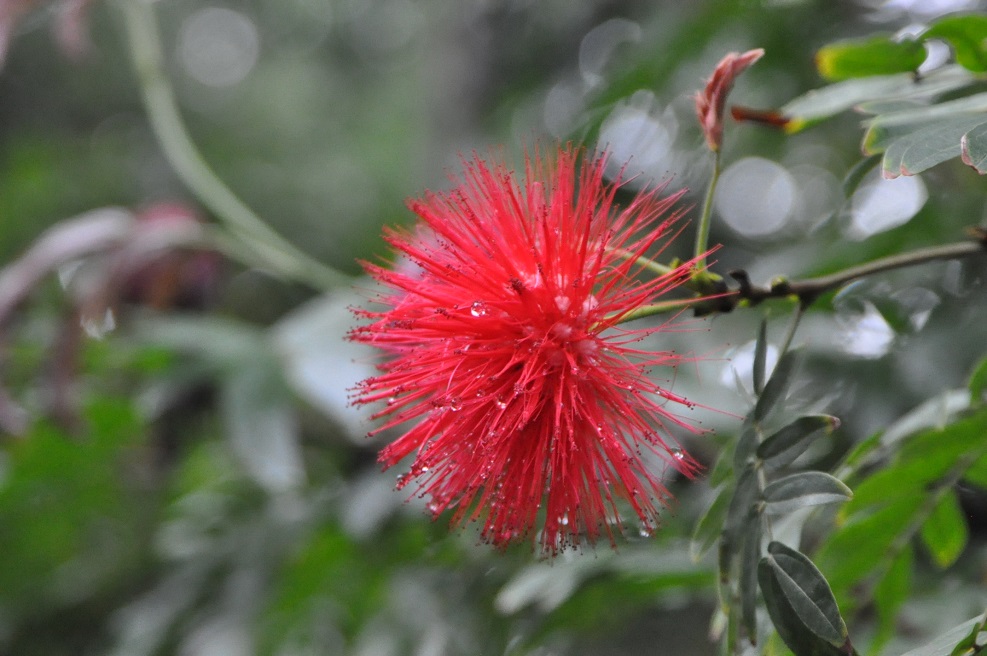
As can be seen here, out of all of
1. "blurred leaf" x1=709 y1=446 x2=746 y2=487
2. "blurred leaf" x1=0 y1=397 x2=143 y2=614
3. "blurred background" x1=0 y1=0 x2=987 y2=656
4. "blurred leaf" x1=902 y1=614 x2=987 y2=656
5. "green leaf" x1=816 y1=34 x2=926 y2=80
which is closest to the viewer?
"blurred leaf" x1=902 y1=614 x2=987 y2=656

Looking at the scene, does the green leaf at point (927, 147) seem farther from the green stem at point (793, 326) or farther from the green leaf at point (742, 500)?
the green leaf at point (742, 500)

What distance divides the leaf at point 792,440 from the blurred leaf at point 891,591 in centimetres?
43

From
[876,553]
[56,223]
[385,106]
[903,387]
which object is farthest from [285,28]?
[876,553]

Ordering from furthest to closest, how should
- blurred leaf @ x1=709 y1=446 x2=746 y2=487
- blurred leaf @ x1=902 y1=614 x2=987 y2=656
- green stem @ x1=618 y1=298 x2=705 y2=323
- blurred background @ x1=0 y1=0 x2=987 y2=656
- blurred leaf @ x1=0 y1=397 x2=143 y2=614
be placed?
blurred leaf @ x1=0 y1=397 x2=143 y2=614 < blurred background @ x1=0 y1=0 x2=987 y2=656 < blurred leaf @ x1=709 y1=446 x2=746 y2=487 < green stem @ x1=618 y1=298 x2=705 y2=323 < blurred leaf @ x1=902 y1=614 x2=987 y2=656

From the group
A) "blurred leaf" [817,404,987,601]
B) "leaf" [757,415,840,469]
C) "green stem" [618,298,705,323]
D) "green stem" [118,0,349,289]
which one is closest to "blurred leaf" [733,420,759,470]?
"leaf" [757,415,840,469]

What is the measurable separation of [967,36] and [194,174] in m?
1.99

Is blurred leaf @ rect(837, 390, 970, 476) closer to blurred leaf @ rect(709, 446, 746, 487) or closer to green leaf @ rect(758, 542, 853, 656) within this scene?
blurred leaf @ rect(709, 446, 746, 487)

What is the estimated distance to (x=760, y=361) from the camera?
3.06ft

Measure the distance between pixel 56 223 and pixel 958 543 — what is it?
12.0 feet

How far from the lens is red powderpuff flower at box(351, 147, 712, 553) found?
0.95 meters

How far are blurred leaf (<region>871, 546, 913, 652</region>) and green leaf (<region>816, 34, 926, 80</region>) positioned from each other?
648mm

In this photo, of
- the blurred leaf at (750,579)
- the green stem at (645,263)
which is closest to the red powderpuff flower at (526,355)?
the green stem at (645,263)

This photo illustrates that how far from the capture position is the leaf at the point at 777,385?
0.90 metres

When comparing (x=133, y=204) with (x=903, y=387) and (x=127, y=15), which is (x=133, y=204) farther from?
(x=903, y=387)
